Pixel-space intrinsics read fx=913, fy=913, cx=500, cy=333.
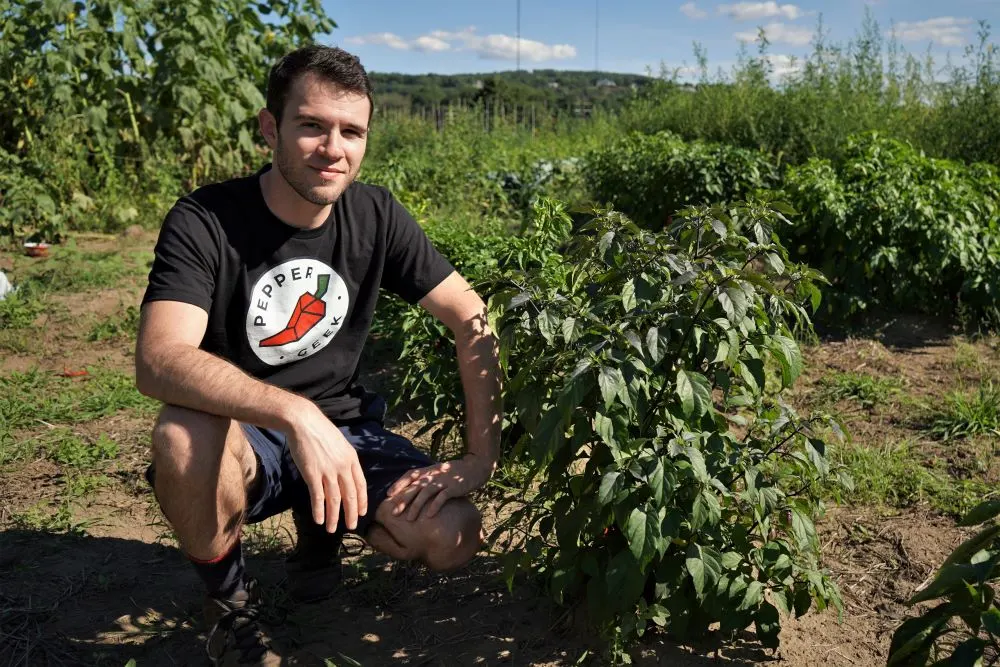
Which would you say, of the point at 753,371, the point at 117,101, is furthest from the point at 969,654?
the point at 117,101

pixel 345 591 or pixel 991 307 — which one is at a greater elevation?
pixel 991 307

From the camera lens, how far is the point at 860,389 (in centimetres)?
396

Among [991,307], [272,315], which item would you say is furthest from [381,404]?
[991,307]

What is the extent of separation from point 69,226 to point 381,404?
5040mm

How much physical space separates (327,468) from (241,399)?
268mm

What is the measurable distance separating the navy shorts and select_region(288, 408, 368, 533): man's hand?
1.34ft

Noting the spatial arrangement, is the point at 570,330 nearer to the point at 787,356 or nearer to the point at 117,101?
the point at 787,356

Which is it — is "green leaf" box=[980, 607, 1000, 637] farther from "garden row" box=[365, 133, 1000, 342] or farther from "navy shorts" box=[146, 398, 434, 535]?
"garden row" box=[365, 133, 1000, 342]

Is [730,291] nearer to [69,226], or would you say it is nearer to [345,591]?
[345,591]

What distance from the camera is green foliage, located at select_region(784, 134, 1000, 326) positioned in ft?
14.8

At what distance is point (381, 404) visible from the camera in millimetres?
2758

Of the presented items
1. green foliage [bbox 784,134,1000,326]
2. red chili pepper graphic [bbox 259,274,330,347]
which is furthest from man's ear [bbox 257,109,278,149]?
green foliage [bbox 784,134,1000,326]

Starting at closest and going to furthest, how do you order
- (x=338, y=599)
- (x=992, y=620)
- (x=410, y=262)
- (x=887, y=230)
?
(x=992, y=620)
(x=410, y=262)
(x=338, y=599)
(x=887, y=230)

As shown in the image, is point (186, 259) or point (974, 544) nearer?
point (974, 544)
